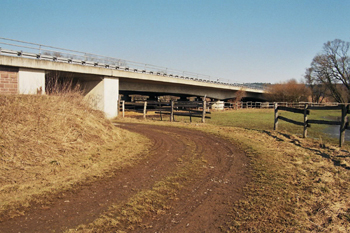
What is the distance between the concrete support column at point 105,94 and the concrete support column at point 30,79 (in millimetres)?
5877

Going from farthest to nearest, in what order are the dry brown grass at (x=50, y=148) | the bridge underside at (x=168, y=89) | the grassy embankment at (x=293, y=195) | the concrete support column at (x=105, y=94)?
the bridge underside at (x=168, y=89) < the concrete support column at (x=105, y=94) < the dry brown grass at (x=50, y=148) < the grassy embankment at (x=293, y=195)

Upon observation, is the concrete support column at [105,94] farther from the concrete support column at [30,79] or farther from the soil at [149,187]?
the soil at [149,187]

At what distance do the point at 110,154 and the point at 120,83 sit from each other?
24.9 metres

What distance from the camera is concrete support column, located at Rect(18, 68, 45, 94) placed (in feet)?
63.5

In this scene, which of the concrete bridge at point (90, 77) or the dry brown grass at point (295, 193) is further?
the concrete bridge at point (90, 77)

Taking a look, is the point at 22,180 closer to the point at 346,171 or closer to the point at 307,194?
the point at 307,194

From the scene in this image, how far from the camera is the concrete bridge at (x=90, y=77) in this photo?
1884cm

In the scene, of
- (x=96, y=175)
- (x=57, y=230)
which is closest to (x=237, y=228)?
(x=57, y=230)

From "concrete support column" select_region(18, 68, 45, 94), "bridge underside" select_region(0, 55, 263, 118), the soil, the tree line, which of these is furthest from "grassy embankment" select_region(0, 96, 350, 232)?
the tree line

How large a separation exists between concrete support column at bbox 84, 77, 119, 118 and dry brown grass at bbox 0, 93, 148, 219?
15735 mm

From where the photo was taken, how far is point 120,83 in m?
32.0

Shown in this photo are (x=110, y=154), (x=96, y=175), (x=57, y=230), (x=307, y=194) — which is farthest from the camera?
(x=110, y=154)

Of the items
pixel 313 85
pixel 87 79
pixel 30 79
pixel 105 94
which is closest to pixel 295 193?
pixel 30 79

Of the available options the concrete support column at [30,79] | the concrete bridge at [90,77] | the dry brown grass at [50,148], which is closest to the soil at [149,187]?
the dry brown grass at [50,148]
